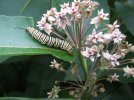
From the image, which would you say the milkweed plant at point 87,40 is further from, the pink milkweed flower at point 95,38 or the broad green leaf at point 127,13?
the broad green leaf at point 127,13

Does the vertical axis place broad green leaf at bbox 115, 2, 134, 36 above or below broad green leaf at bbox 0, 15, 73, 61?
above

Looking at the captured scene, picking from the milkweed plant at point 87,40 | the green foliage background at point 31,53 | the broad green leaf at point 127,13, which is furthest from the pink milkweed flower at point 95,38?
the broad green leaf at point 127,13

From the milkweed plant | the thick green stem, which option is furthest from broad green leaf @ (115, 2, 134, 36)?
the thick green stem

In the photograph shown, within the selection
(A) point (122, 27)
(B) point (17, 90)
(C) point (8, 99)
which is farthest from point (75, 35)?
(B) point (17, 90)

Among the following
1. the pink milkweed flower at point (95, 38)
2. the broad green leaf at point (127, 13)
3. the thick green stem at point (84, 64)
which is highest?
the broad green leaf at point (127, 13)

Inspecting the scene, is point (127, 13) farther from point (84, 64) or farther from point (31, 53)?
point (31, 53)

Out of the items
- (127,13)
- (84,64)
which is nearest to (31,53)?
(84,64)

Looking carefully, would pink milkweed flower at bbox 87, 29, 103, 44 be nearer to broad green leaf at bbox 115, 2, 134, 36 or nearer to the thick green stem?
the thick green stem
